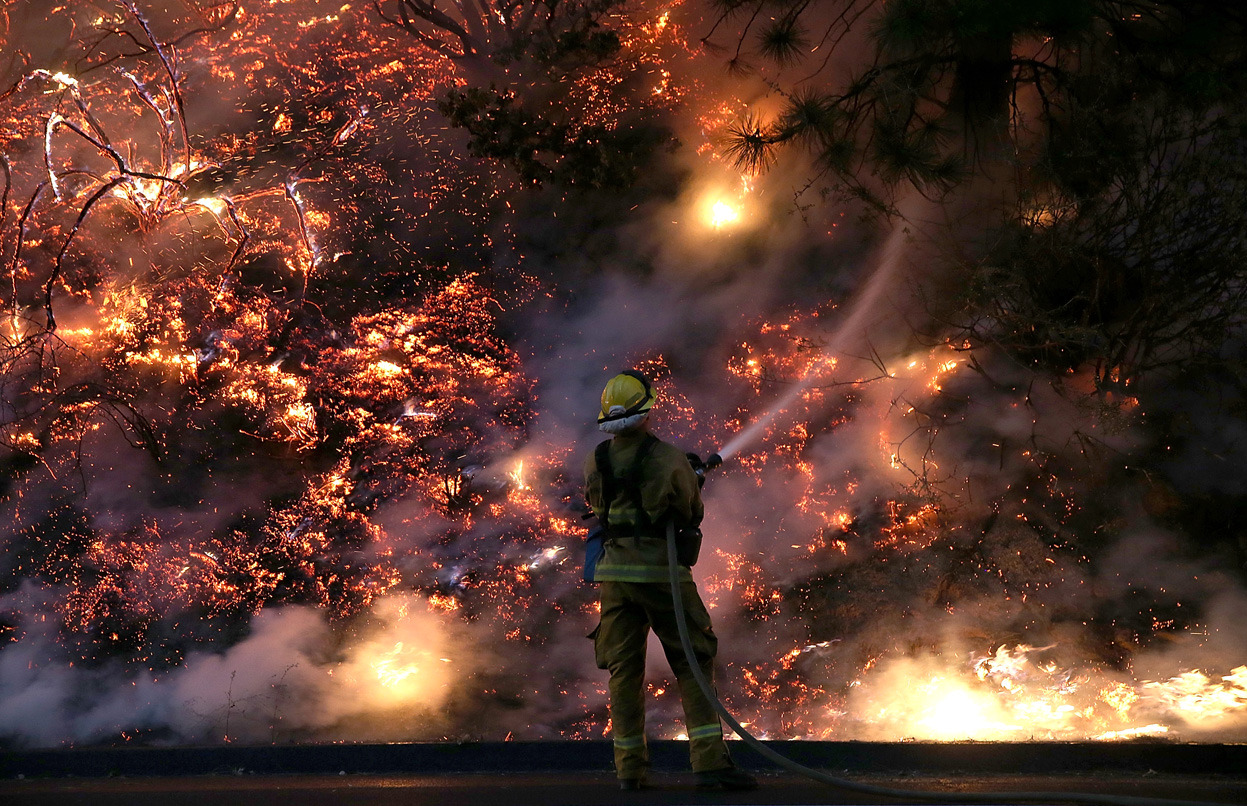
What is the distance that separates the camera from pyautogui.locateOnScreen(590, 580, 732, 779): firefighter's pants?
3.73 meters

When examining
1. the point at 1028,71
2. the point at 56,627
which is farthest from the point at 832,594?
the point at 56,627

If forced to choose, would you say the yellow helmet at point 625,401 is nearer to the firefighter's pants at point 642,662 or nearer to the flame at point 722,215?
the firefighter's pants at point 642,662

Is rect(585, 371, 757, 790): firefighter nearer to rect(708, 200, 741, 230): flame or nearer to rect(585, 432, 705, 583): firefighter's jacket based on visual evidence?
rect(585, 432, 705, 583): firefighter's jacket

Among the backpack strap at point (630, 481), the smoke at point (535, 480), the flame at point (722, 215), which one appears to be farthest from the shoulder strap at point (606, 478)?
the flame at point (722, 215)

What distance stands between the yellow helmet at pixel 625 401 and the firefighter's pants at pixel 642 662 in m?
0.67

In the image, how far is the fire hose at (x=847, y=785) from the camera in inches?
129

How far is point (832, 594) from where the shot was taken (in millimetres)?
5637

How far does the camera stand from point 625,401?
12.6 feet

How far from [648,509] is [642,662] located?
64cm

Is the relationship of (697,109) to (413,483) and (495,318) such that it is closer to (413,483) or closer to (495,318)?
(495,318)

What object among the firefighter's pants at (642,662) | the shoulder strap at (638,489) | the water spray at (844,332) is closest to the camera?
the firefighter's pants at (642,662)

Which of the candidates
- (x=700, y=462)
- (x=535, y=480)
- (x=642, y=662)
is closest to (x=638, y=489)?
(x=700, y=462)

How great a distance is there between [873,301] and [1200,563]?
106 inches

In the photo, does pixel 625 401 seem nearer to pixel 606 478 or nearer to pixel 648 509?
pixel 606 478
